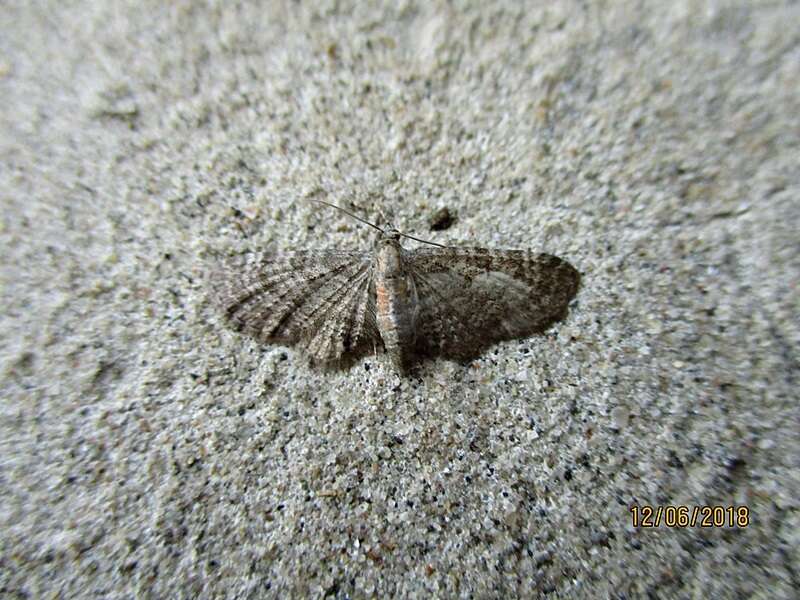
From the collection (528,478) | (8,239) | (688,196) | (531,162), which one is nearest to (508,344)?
(528,478)

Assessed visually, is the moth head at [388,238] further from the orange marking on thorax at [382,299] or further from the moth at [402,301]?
the orange marking on thorax at [382,299]

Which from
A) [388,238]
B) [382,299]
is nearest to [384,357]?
[382,299]

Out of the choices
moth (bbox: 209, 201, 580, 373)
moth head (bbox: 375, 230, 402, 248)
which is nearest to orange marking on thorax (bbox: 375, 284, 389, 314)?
moth (bbox: 209, 201, 580, 373)

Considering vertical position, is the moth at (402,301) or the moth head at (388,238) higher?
the moth head at (388,238)

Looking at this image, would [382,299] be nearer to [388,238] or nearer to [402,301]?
[402,301]

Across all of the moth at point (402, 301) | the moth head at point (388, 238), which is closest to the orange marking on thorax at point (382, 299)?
the moth at point (402, 301)
